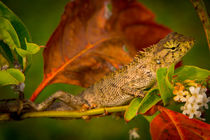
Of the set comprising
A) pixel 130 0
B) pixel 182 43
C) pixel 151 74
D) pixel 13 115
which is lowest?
pixel 13 115

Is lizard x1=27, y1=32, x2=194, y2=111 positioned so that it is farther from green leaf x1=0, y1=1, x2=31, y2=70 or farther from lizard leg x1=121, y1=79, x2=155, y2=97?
green leaf x1=0, y1=1, x2=31, y2=70

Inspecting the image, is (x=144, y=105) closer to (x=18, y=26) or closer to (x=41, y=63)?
(x=18, y=26)

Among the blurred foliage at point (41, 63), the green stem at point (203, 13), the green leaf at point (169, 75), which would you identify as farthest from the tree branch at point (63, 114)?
the blurred foliage at point (41, 63)

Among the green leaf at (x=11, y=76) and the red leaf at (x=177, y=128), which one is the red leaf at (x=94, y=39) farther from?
the red leaf at (x=177, y=128)

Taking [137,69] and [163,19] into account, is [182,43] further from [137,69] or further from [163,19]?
[163,19]

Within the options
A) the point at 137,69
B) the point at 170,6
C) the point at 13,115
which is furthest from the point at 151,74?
the point at 170,6

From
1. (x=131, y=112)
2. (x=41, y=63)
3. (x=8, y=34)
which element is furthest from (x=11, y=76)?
(x=41, y=63)

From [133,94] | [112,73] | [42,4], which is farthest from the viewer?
[42,4]
